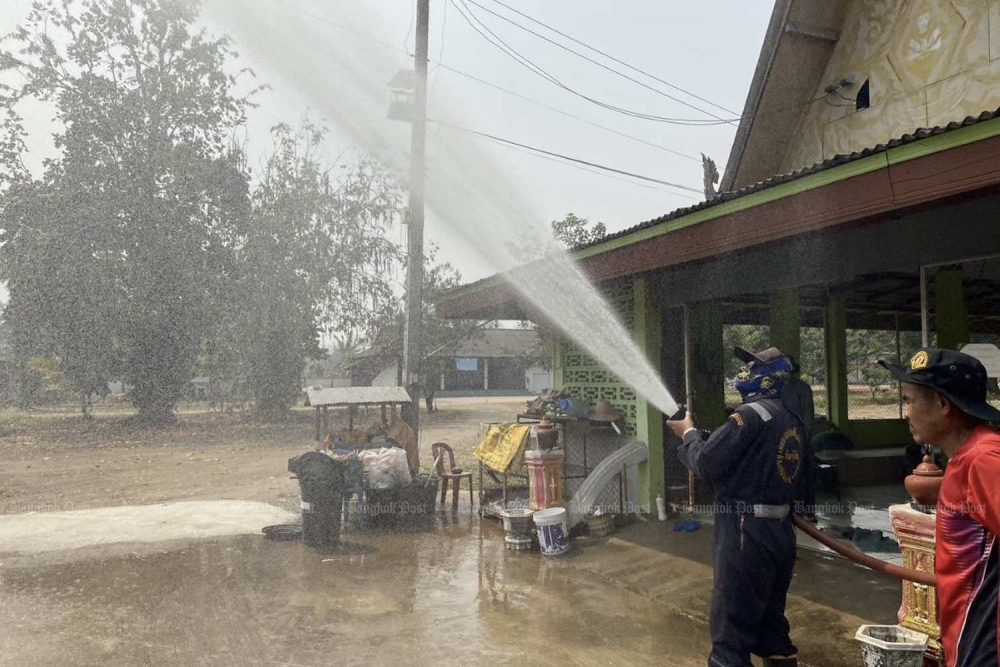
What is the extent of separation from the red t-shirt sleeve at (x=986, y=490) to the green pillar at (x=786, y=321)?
27.6 feet

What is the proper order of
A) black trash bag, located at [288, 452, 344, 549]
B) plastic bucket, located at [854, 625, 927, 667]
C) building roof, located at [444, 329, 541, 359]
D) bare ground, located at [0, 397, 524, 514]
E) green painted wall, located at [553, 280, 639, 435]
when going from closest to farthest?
plastic bucket, located at [854, 625, 927, 667] → black trash bag, located at [288, 452, 344, 549] → green painted wall, located at [553, 280, 639, 435] → bare ground, located at [0, 397, 524, 514] → building roof, located at [444, 329, 541, 359]

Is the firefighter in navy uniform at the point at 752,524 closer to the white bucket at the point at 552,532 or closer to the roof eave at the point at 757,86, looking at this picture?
the white bucket at the point at 552,532

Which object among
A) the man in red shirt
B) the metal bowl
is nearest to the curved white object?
the metal bowl

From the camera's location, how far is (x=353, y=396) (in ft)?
33.2

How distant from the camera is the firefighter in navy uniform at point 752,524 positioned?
3.77m

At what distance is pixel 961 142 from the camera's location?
4141mm

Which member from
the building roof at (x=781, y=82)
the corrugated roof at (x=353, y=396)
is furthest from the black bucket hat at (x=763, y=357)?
the building roof at (x=781, y=82)

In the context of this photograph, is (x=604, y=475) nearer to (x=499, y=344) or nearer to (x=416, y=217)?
(x=416, y=217)

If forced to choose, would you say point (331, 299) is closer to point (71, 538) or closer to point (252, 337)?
point (252, 337)

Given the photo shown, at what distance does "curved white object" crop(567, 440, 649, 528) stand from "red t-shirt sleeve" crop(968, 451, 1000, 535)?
21.1 feet

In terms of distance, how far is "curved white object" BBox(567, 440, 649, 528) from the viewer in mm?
8117

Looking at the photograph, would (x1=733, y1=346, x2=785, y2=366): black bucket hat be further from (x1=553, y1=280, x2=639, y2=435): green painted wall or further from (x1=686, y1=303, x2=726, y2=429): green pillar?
(x1=686, y1=303, x2=726, y2=429): green pillar

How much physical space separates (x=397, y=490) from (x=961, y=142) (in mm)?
7128

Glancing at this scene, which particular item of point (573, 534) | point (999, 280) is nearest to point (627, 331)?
point (573, 534)
